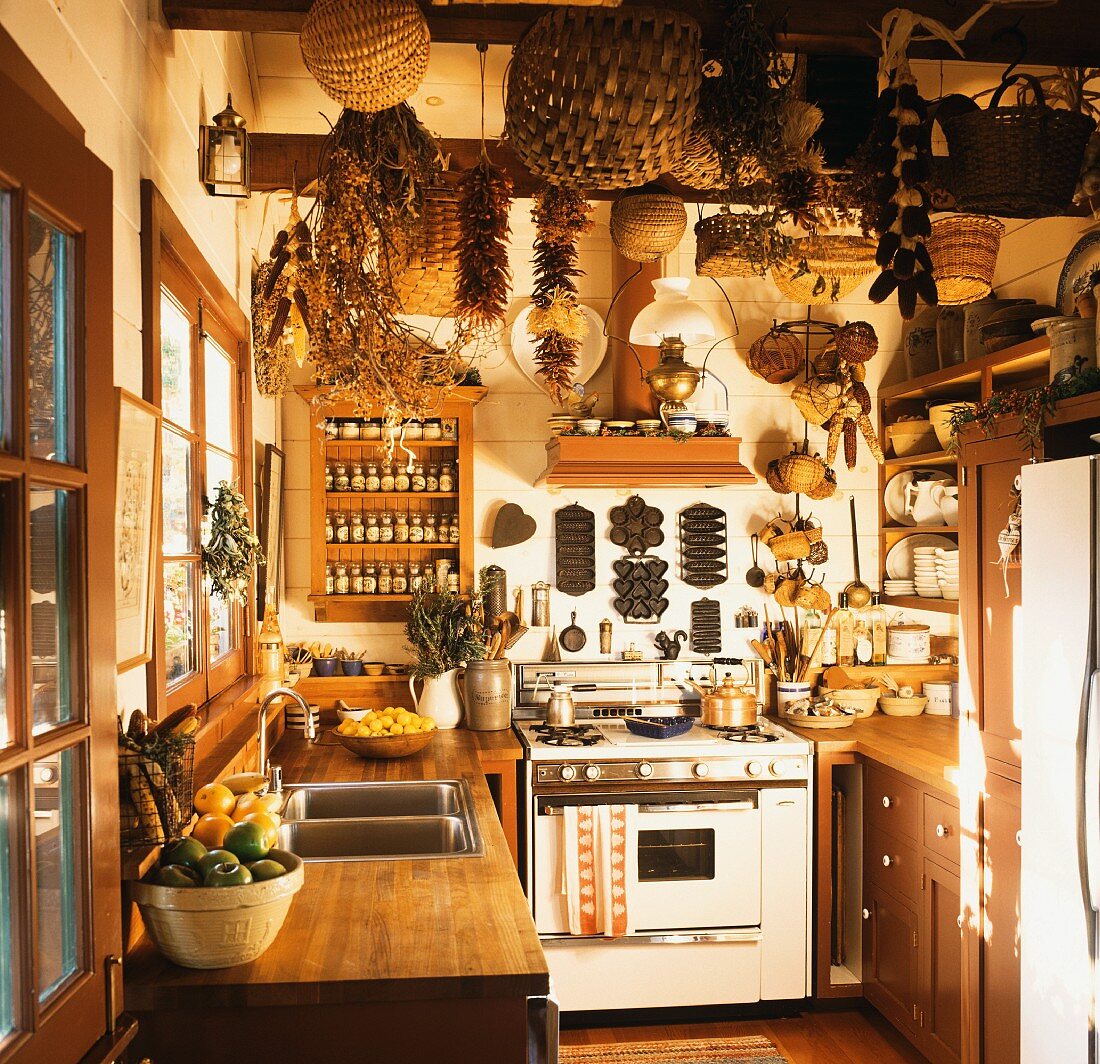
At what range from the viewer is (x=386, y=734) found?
3.60m

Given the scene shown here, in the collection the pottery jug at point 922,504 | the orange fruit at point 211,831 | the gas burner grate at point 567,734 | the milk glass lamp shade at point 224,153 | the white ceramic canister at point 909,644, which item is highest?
the milk glass lamp shade at point 224,153

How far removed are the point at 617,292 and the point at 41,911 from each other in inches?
147

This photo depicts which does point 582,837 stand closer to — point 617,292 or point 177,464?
point 177,464

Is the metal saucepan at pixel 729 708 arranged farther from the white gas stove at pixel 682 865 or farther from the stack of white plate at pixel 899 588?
the stack of white plate at pixel 899 588

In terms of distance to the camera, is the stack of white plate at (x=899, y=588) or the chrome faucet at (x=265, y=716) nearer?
the chrome faucet at (x=265, y=716)

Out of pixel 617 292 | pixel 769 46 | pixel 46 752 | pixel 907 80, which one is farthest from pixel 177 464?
pixel 617 292

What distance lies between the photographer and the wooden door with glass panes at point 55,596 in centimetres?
118

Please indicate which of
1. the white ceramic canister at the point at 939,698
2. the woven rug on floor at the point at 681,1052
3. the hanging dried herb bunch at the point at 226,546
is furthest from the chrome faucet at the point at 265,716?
the white ceramic canister at the point at 939,698

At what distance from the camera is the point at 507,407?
15.3 feet

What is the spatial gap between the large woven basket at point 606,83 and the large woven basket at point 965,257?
5.73 ft

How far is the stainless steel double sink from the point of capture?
110 inches

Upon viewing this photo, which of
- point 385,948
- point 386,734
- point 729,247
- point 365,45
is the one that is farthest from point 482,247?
point 386,734

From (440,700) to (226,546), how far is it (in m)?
1.59

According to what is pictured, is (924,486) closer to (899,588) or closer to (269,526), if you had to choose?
(899,588)
